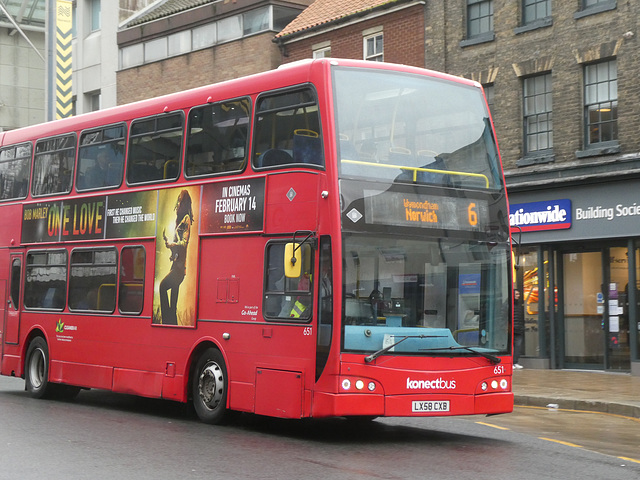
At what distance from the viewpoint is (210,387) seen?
1273 centimetres

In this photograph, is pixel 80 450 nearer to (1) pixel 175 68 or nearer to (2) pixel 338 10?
(2) pixel 338 10

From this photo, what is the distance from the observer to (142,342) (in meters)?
14.0

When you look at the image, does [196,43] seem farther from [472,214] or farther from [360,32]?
[472,214]

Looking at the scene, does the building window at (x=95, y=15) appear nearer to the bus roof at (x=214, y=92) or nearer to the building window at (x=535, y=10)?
the building window at (x=535, y=10)

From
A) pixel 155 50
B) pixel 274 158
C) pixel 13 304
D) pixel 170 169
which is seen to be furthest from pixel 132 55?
pixel 274 158

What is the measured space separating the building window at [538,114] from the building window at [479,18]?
1.91 meters

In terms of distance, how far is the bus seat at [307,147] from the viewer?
439 inches

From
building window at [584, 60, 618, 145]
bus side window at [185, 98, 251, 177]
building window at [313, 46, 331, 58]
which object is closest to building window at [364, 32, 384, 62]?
building window at [313, 46, 331, 58]

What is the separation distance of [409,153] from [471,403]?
2854 mm

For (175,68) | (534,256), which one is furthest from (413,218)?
(175,68)

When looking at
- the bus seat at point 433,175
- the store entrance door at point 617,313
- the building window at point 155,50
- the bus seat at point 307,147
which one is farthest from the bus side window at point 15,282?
the building window at point 155,50

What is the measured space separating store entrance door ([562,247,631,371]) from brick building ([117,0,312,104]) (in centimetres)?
1213

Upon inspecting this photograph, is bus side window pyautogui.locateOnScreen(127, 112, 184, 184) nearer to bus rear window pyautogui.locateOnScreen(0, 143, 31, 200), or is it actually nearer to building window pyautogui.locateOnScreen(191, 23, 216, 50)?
bus rear window pyautogui.locateOnScreen(0, 143, 31, 200)

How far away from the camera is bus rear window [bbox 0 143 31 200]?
17.1 meters
